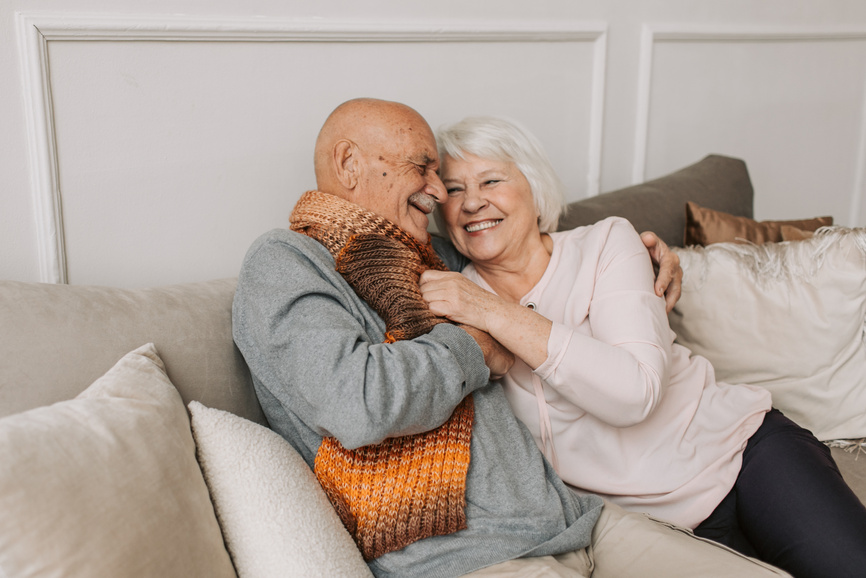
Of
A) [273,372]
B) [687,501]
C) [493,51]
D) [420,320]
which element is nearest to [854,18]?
[493,51]

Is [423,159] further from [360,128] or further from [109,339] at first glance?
[109,339]

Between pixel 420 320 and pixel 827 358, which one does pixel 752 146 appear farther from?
pixel 420 320

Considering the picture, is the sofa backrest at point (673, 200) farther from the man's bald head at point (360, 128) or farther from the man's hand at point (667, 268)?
the man's bald head at point (360, 128)

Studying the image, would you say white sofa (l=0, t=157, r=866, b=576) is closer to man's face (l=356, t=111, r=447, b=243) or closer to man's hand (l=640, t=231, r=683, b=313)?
man's face (l=356, t=111, r=447, b=243)

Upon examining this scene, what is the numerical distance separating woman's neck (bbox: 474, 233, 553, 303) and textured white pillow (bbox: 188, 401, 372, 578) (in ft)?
2.32

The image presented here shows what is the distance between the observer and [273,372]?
121 cm

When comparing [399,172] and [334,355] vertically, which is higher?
[399,172]

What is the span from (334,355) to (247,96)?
31.4 inches

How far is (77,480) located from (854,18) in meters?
3.50

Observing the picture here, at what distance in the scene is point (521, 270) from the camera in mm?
1600

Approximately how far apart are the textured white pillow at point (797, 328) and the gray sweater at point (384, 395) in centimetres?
67

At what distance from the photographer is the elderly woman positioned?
1.28m

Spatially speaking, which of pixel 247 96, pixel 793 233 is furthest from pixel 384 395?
pixel 793 233

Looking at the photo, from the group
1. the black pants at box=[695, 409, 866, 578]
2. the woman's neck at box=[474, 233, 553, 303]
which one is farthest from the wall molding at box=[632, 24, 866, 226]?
the black pants at box=[695, 409, 866, 578]
